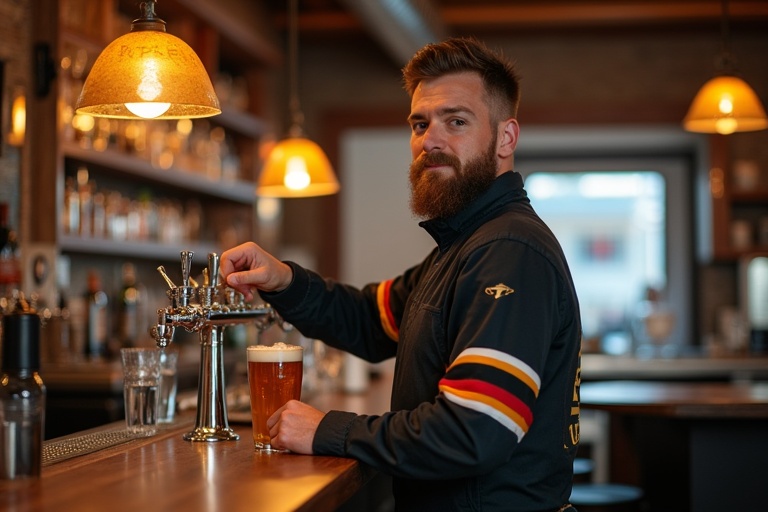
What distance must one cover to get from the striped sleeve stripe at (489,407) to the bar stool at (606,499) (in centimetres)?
169

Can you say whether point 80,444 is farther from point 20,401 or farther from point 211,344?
point 20,401

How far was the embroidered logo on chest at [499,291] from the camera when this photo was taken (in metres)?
1.71

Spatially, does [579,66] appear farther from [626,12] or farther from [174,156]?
[174,156]

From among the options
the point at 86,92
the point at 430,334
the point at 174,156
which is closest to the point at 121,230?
the point at 174,156

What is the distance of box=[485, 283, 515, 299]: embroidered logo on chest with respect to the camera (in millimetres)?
1709

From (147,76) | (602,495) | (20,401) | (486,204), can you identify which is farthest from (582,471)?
(20,401)

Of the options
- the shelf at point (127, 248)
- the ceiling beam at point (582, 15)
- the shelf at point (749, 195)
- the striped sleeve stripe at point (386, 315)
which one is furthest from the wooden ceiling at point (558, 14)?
the striped sleeve stripe at point (386, 315)

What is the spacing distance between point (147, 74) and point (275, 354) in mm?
574

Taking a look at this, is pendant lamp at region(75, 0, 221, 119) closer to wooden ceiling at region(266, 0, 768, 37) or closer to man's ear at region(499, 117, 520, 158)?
man's ear at region(499, 117, 520, 158)

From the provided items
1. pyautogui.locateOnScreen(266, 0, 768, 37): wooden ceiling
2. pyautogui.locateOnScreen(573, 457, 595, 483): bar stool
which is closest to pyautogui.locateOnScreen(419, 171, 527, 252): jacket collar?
pyautogui.locateOnScreen(573, 457, 595, 483): bar stool

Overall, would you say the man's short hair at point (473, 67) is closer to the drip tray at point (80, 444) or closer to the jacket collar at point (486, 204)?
the jacket collar at point (486, 204)

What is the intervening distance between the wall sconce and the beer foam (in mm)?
2146

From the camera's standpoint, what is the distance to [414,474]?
1659 mm

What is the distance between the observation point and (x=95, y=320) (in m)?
4.20
